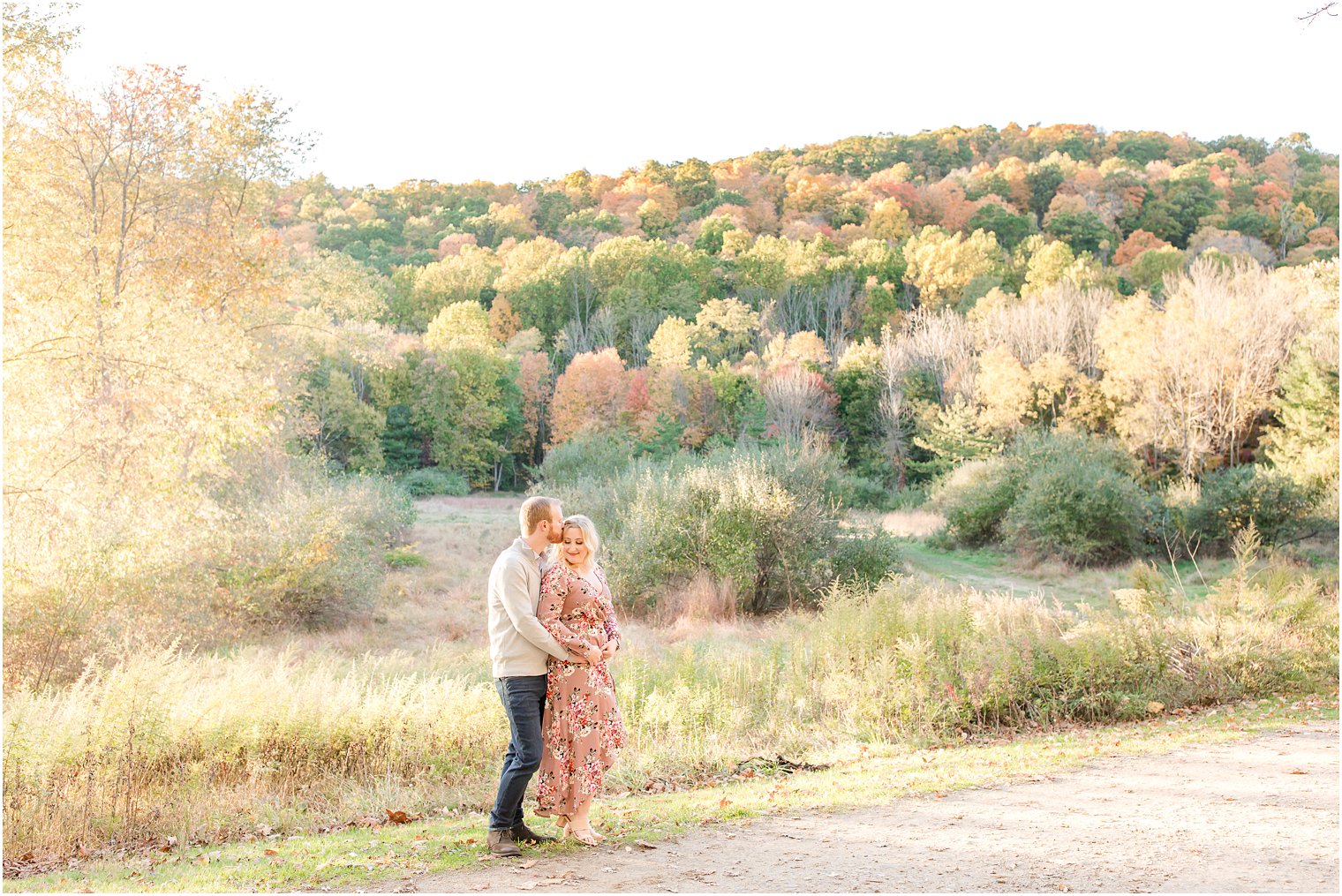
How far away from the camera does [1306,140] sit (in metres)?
67.1

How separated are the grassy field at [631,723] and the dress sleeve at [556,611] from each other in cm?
121

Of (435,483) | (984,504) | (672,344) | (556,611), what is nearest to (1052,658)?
(556,611)

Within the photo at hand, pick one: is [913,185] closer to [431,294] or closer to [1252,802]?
[431,294]

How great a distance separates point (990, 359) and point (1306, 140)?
1854 inches

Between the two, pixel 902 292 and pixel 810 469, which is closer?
pixel 810 469

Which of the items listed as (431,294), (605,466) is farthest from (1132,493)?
(431,294)

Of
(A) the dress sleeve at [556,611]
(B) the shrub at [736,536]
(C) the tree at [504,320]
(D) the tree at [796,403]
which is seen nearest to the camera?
(A) the dress sleeve at [556,611]

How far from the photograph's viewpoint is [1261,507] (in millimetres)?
22969

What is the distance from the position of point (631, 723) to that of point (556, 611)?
157 inches

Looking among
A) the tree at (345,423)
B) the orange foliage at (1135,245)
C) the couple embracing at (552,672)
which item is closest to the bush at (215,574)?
the couple embracing at (552,672)

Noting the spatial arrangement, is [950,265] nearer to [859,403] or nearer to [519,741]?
[859,403]

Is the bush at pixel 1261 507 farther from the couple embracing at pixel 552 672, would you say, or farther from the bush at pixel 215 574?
the couple embracing at pixel 552 672

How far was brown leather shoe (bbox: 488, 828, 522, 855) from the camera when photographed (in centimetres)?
488

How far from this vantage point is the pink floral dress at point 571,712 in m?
4.94
